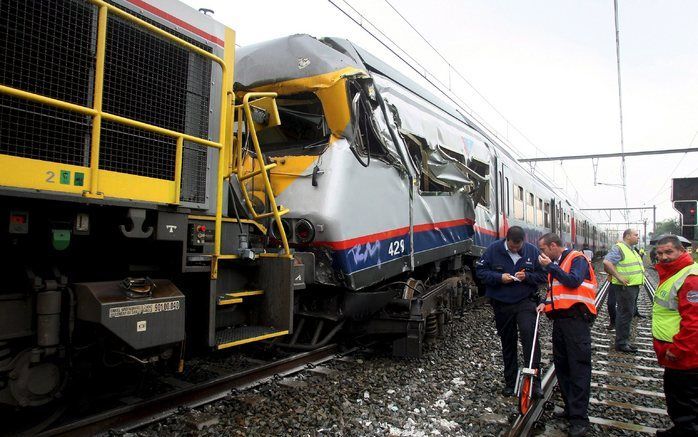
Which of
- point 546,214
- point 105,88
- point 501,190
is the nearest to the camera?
point 105,88

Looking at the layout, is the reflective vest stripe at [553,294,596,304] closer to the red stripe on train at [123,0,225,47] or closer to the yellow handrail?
the yellow handrail

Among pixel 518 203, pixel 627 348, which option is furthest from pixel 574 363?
pixel 518 203

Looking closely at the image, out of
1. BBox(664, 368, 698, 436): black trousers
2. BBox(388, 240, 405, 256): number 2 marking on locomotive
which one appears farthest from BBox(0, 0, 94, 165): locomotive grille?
BBox(664, 368, 698, 436): black trousers

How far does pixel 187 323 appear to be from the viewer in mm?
3822

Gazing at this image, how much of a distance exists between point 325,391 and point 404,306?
1.63 meters

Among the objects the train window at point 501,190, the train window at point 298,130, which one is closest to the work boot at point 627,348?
the train window at point 501,190

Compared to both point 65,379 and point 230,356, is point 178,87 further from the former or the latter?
point 230,356

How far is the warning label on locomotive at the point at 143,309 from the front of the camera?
9.12 ft

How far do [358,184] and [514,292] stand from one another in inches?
77.0

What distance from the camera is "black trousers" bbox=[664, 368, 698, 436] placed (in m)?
3.49

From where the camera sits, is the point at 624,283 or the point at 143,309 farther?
the point at 624,283

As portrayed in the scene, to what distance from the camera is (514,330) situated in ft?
15.9

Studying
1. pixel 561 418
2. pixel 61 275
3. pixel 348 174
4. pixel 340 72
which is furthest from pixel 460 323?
pixel 61 275

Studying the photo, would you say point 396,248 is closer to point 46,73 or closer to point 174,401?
point 174,401
